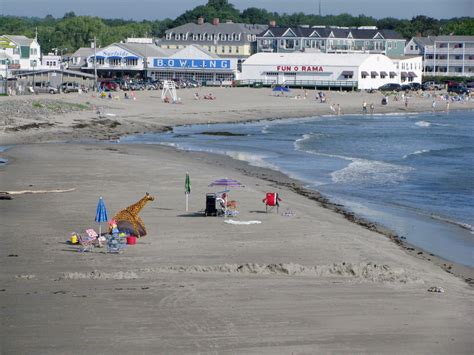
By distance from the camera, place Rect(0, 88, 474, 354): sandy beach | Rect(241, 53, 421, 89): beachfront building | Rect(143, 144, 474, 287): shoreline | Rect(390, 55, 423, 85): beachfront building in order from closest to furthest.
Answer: Rect(0, 88, 474, 354): sandy beach < Rect(143, 144, 474, 287): shoreline < Rect(241, 53, 421, 89): beachfront building < Rect(390, 55, 423, 85): beachfront building

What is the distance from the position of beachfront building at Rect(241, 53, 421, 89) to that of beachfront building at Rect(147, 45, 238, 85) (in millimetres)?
2421

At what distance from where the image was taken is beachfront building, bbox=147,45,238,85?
4934 inches

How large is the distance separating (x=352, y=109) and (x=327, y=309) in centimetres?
8398

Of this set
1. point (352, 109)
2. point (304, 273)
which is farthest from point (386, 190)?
point (352, 109)

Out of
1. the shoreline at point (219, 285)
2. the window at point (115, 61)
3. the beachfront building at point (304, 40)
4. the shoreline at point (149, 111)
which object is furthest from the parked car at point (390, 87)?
the shoreline at point (219, 285)

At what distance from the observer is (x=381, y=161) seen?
49.8 m

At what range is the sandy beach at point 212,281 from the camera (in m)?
14.3

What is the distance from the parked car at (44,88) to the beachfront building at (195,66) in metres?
28.9

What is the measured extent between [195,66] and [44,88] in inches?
1415

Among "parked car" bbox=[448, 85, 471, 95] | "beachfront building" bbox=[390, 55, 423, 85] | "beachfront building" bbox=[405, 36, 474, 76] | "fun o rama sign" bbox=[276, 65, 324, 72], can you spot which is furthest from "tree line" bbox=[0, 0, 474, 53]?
"fun o rama sign" bbox=[276, 65, 324, 72]

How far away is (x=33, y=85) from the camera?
316 ft

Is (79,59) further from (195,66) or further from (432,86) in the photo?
(432,86)

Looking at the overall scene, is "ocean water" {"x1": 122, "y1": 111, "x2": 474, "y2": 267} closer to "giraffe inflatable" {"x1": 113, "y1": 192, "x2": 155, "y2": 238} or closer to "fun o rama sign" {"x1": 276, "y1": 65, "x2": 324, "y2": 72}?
"giraffe inflatable" {"x1": 113, "y1": 192, "x2": 155, "y2": 238}

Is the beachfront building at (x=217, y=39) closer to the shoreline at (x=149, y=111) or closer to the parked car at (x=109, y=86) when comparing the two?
the shoreline at (x=149, y=111)
